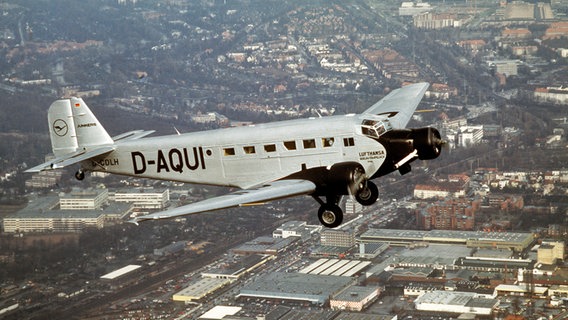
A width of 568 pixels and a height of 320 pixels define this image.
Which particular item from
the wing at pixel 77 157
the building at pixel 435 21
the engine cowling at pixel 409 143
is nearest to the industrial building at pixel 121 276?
the wing at pixel 77 157

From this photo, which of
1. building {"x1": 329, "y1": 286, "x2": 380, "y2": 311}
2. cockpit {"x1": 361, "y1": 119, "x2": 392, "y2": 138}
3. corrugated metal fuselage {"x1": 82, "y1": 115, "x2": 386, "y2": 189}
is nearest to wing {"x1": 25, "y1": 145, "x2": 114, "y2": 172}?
corrugated metal fuselage {"x1": 82, "y1": 115, "x2": 386, "y2": 189}

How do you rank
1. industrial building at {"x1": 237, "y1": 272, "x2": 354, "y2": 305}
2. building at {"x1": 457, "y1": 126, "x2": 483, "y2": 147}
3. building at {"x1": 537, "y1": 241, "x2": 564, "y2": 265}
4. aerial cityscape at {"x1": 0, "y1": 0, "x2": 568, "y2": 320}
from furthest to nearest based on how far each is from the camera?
1. building at {"x1": 457, "y1": 126, "x2": 483, "y2": 147}
2. building at {"x1": 537, "y1": 241, "x2": 564, "y2": 265}
3. aerial cityscape at {"x1": 0, "y1": 0, "x2": 568, "y2": 320}
4. industrial building at {"x1": 237, "y1": 272, "x2": 354, "y2": 305}

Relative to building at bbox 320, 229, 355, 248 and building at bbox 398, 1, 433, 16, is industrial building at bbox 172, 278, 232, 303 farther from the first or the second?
building at bbox 398, 1, 433, 16

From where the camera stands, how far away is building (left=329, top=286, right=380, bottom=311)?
4719 cm

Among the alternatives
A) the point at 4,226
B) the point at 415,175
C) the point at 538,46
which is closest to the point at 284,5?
the point at 538,46

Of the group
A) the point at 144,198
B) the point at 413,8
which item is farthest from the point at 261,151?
the point at 413,8

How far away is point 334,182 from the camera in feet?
69.0

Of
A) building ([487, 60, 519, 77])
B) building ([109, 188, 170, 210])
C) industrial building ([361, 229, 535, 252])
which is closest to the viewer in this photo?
industrial building ([361, 229, 535, 252])

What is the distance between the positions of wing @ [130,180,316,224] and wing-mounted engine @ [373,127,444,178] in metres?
1.76

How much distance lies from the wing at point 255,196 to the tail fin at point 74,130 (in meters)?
→ 5.33

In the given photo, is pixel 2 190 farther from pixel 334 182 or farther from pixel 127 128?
pixel 334 182

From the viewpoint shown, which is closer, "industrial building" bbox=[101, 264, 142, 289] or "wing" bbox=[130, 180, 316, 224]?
"wing" bbox=[130, 180, 316, 224]

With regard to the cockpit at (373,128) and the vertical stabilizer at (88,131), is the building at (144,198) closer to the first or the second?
the vertical stabilizer at (88,131)

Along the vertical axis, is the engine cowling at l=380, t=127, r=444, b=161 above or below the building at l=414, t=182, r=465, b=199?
above
